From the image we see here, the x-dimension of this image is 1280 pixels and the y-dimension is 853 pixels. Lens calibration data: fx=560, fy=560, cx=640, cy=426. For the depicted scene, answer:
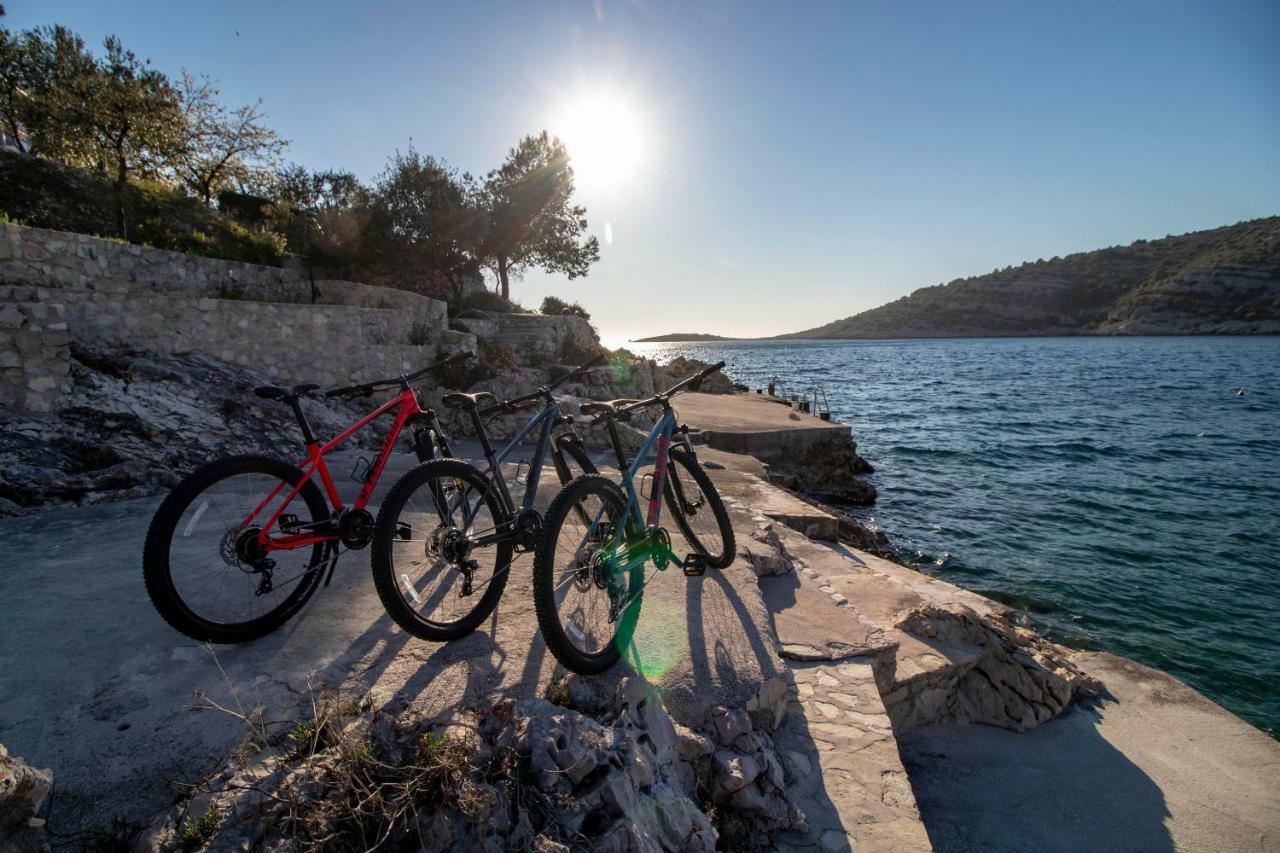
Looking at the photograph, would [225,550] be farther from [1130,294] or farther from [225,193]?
[1130,294]

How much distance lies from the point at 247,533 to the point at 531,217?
84.9 feet

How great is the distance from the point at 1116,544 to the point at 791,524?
8518 millimetres

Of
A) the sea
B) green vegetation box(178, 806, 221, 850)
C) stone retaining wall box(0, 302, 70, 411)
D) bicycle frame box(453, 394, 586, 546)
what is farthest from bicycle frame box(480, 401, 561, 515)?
the sea

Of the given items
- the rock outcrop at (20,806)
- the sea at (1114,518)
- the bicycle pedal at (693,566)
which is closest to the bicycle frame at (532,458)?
the bicycle pedal at (693,566)

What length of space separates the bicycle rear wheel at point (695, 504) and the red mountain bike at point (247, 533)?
171 centimetres

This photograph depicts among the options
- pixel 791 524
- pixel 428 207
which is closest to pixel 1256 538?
pixel 791 524

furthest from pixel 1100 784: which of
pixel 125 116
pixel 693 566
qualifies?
pixel 125 116

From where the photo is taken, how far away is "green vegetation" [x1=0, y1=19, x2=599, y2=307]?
1280 centimetres

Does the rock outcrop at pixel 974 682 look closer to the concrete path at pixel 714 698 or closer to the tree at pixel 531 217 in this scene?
the concrete path at pixel 714 698

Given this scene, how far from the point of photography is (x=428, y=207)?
70.9 feet

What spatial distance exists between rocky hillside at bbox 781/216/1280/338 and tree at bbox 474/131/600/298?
387ft

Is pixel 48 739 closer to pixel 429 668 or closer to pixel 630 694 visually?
pixel 429 668

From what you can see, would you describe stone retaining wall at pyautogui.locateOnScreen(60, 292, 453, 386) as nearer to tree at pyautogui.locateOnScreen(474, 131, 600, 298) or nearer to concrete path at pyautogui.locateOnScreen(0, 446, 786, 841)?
concrete path at pyautogui.locateOnScreen(0, 446, 786, 841)

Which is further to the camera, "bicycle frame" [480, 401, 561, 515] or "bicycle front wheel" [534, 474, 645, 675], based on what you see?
"bicycle frame" [480, 401, 561, 515]
